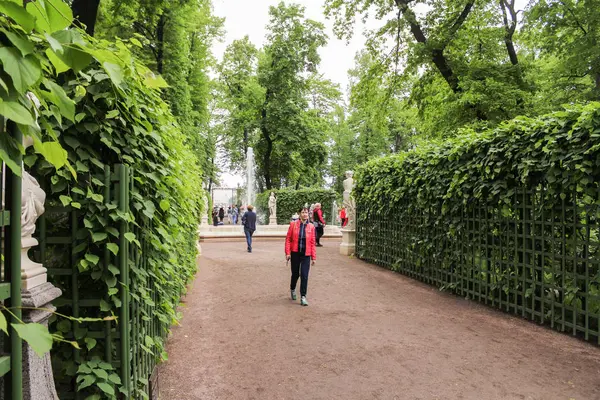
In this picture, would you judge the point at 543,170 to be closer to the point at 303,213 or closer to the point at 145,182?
the point at 303,213

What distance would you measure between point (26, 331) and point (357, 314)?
21.0 ft

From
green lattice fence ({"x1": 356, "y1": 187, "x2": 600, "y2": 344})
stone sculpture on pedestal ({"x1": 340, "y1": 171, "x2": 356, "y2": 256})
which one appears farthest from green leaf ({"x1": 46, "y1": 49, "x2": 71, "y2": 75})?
stone sculpture on pedestal ({"x1": 340, "y1": 171, "x2": 356, "y2": 256})

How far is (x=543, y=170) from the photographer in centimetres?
617

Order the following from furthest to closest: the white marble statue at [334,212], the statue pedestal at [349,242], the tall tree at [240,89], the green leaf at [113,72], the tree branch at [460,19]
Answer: the tall tree at [240,89]
the white marble statue at [334,212]
the statue pedestal at [349,242]
the tree branch at [460,19]
the green leaf at [113,72]

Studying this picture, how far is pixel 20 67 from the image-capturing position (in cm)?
100

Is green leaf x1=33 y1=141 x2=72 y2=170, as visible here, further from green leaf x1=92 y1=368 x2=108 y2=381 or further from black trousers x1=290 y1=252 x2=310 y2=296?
black trousers x1=290 y1=252 x2=310 y2=296

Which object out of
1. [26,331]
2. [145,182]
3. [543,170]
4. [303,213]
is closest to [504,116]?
[543,170]

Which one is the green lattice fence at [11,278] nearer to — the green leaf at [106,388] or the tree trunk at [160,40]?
the green leaf at [106,388]

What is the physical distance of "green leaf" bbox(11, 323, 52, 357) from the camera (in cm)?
103

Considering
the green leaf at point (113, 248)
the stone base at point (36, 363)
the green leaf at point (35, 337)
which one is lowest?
the stone base at point (36, 363)

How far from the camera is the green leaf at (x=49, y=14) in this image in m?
1.00

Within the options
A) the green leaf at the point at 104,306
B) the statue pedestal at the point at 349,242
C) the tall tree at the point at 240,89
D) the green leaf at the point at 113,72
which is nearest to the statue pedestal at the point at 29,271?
the green leaf at the point at 104,306

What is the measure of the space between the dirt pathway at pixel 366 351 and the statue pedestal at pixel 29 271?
2.47 meters

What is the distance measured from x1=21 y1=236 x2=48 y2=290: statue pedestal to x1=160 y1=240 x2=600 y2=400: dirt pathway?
2.47 meters
